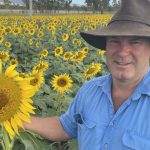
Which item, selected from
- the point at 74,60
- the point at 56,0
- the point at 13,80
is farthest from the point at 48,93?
the point at 56,0

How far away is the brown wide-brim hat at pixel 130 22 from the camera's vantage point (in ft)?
7.88

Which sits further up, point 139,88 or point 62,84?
point 139,88

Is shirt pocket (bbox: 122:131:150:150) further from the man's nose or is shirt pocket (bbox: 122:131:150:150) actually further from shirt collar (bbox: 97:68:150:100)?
the man's nose

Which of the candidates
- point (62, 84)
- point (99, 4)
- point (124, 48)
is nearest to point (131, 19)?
point (124, 48)

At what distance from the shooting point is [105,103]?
2.60 metres

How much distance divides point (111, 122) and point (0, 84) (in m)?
0.76

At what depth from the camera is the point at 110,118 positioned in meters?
2.52

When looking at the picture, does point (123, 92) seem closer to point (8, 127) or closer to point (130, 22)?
point (130, 22)

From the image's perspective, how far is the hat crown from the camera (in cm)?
246

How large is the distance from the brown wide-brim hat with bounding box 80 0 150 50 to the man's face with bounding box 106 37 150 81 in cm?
5

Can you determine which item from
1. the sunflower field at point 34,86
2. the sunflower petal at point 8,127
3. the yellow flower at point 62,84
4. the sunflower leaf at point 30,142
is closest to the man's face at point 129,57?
the sunflower field at point 34,86

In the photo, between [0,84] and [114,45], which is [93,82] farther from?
[0,84]

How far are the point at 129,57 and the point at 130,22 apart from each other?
7.2 inches

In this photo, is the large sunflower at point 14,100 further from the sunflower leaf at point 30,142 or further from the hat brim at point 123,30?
the sunflower leaf at point 30,142
